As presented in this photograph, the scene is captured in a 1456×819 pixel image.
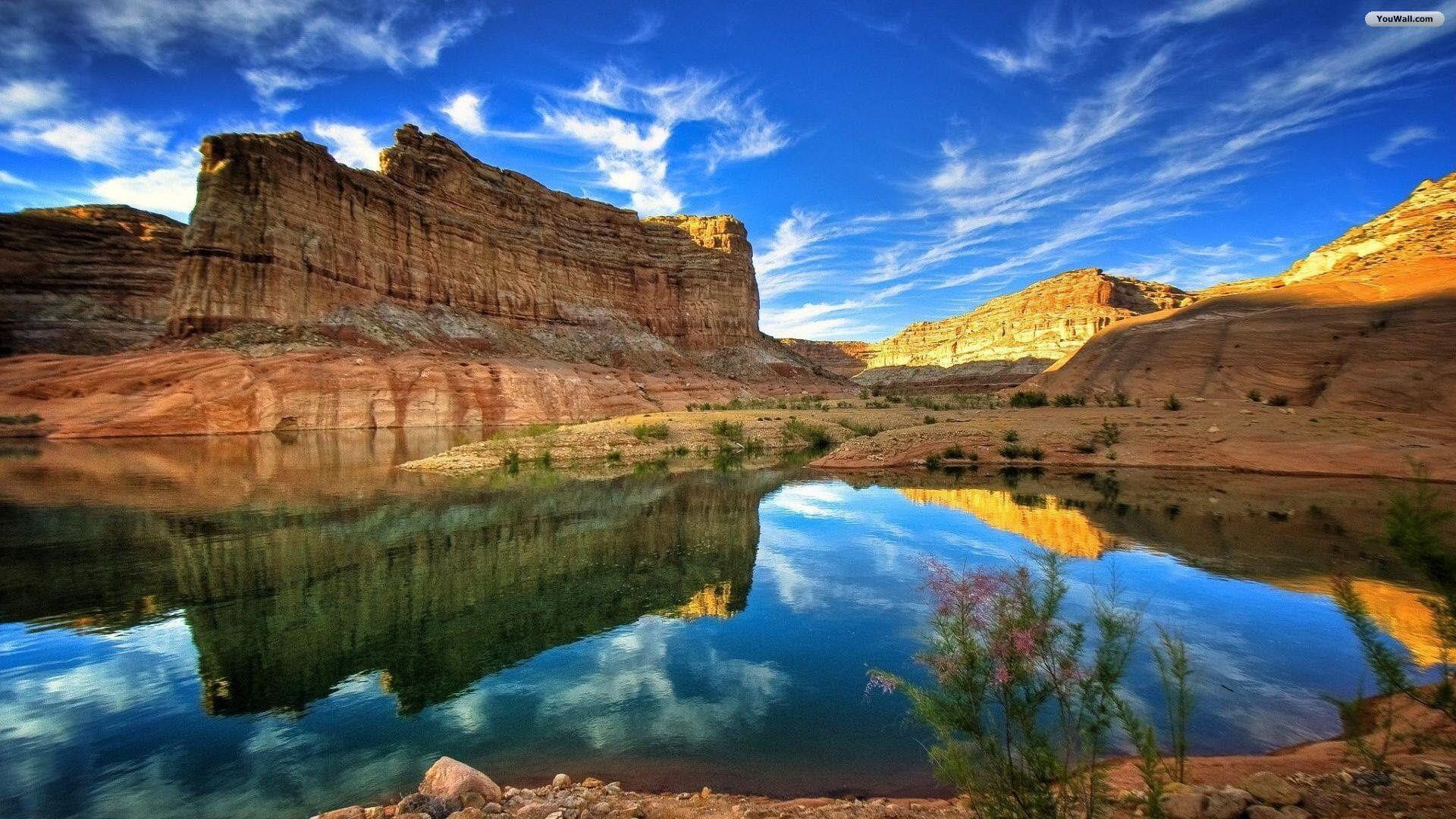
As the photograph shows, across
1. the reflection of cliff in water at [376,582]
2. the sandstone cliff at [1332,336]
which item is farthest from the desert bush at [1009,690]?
the sandstone cliff at [1332,336]

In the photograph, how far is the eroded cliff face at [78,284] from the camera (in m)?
51.9

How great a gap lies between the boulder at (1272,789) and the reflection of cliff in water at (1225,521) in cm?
361

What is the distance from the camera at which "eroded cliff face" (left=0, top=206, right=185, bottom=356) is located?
5194 centimetres

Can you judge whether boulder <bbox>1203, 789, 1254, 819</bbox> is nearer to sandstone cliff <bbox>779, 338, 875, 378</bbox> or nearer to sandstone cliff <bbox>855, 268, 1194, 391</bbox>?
sandstone cliff <bbox>855, 268, 1194, 391</bbox>

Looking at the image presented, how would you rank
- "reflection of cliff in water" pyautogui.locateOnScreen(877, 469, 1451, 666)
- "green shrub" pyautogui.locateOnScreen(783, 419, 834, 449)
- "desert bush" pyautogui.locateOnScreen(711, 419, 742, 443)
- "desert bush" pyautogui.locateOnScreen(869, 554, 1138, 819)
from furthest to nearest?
"green shrub" pyautogui.locateOnScreen(783, 419, 834, 449) → "desert bush" pyautogui.locateOnScreen(711, 419, 742, 443) → "reflection of cliff in water" pyautogui.locateOnScreen(877, 469, 1451, 666) → "desert bush" pyautogui.locateOnScreen(869, 554, 1138, 819)

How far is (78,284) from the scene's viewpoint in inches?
2195

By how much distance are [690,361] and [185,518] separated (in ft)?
203

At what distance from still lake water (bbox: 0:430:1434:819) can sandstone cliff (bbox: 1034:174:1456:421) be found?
10.6 meters

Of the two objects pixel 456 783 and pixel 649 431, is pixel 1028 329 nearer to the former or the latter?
pixel 649 431

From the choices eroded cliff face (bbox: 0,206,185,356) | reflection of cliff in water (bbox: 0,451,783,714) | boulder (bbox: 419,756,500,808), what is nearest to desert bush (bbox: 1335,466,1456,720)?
boulder (bbox: 419,756,500,808)

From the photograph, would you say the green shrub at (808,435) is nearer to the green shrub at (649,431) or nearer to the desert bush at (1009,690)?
the green shrub at (649,431)

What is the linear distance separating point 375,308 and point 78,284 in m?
30.9

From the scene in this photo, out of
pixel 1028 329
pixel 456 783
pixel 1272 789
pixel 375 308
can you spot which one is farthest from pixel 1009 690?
pixel 1028 329

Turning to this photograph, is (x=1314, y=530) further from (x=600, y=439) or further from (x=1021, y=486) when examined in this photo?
(x=600, y=439)
